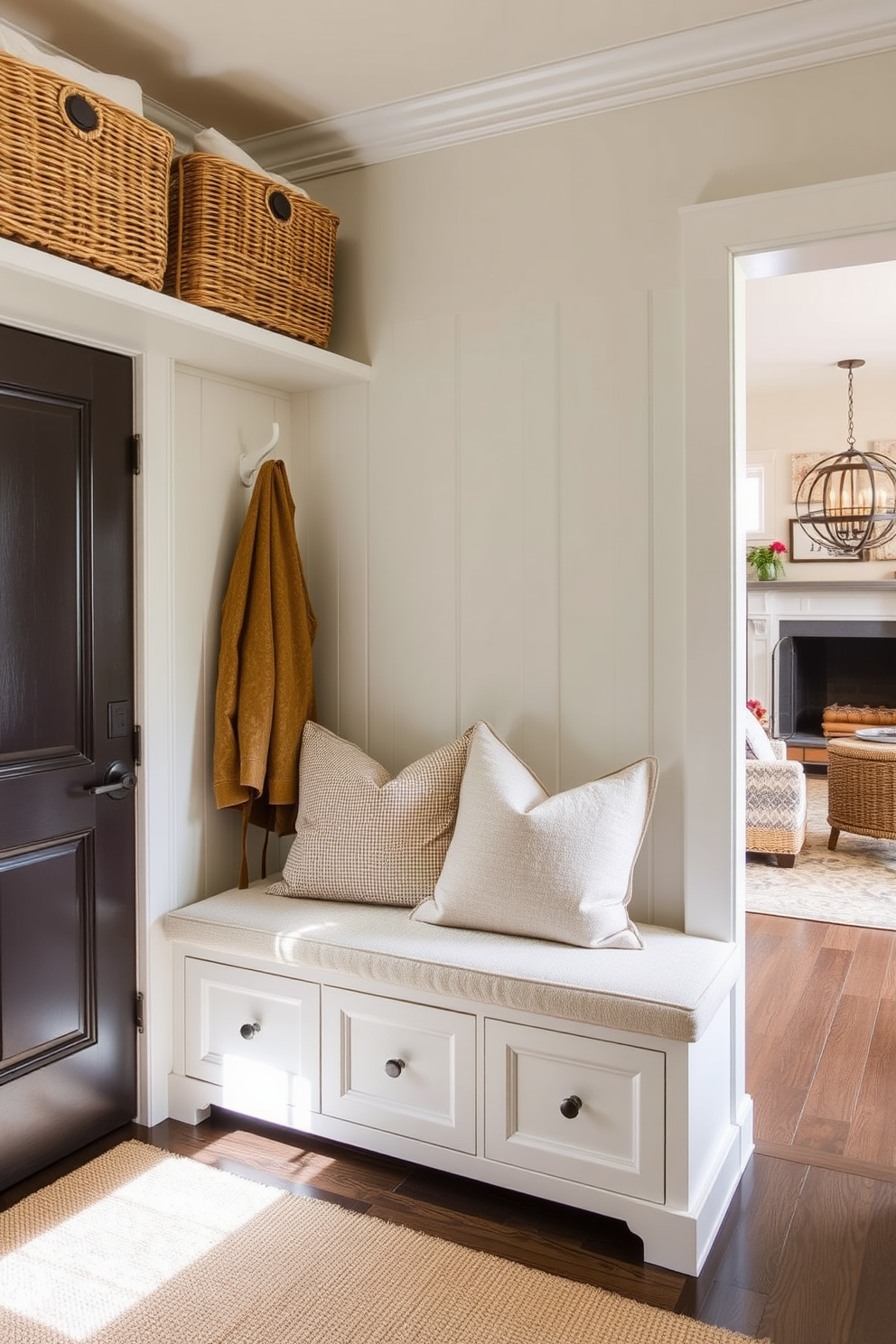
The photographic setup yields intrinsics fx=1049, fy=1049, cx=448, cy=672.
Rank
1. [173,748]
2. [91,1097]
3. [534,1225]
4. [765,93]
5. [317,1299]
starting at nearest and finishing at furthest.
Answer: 1. [317,1299]
2. [534,1225]
3. [765,93]
4. [91,1097]
5. [173,748]

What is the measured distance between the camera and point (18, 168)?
6.38 feet

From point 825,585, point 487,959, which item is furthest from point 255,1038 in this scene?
point 825,585

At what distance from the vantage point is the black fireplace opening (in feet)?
26.1

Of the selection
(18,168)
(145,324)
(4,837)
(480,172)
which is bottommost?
(4,837)

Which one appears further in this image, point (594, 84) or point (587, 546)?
point (587, 546)

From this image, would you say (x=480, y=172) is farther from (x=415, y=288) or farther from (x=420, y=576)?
(x=420, y=576)

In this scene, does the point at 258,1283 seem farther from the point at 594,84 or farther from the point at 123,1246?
the point at 594,84

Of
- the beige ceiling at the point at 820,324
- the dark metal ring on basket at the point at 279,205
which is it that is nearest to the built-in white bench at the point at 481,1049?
the dark metal ring on basket at the point at 279,205

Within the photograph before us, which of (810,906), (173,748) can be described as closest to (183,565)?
(173,748)

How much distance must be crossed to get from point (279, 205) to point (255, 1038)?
201 cm

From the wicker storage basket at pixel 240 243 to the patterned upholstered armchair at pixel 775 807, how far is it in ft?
10.9

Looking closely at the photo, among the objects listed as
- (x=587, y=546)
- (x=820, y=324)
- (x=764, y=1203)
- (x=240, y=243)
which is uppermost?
(x=820, y=324)

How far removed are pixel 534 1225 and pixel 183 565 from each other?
1.72m

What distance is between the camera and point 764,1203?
2258 mm
